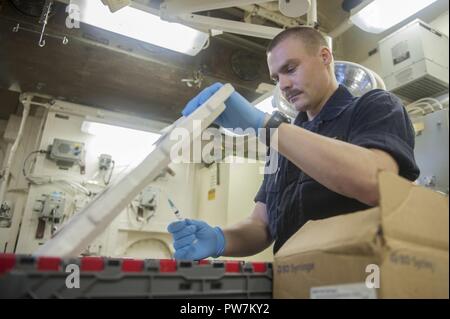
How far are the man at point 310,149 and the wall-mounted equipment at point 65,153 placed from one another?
1.86m

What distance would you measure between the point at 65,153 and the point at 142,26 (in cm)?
134

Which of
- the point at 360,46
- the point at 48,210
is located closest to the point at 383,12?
the point at 360,46

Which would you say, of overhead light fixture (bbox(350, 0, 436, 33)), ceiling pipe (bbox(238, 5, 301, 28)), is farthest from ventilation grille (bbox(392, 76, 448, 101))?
ceiling pipe (bbox(238, 5, 301, 28))

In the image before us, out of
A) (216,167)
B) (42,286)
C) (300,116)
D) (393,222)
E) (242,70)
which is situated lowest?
(42,286)

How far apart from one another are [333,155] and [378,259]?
0.32 m

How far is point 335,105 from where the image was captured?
1.16 meters

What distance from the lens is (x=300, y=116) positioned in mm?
1381

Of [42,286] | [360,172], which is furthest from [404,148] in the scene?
[42,286]

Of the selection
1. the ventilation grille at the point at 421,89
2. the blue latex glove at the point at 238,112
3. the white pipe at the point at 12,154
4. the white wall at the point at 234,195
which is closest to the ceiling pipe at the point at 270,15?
the ventilation grille at the point at 421,89

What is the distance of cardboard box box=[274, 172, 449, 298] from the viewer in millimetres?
464

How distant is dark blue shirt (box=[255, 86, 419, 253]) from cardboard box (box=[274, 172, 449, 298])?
12.2 inches

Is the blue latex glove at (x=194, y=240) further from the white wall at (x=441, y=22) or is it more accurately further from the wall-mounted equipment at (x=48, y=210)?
the white wall at (x=441, y=22)

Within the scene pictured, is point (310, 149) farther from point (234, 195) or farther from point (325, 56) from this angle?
point (234, 195)

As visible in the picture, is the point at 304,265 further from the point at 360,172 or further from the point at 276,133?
the point at 276,133
